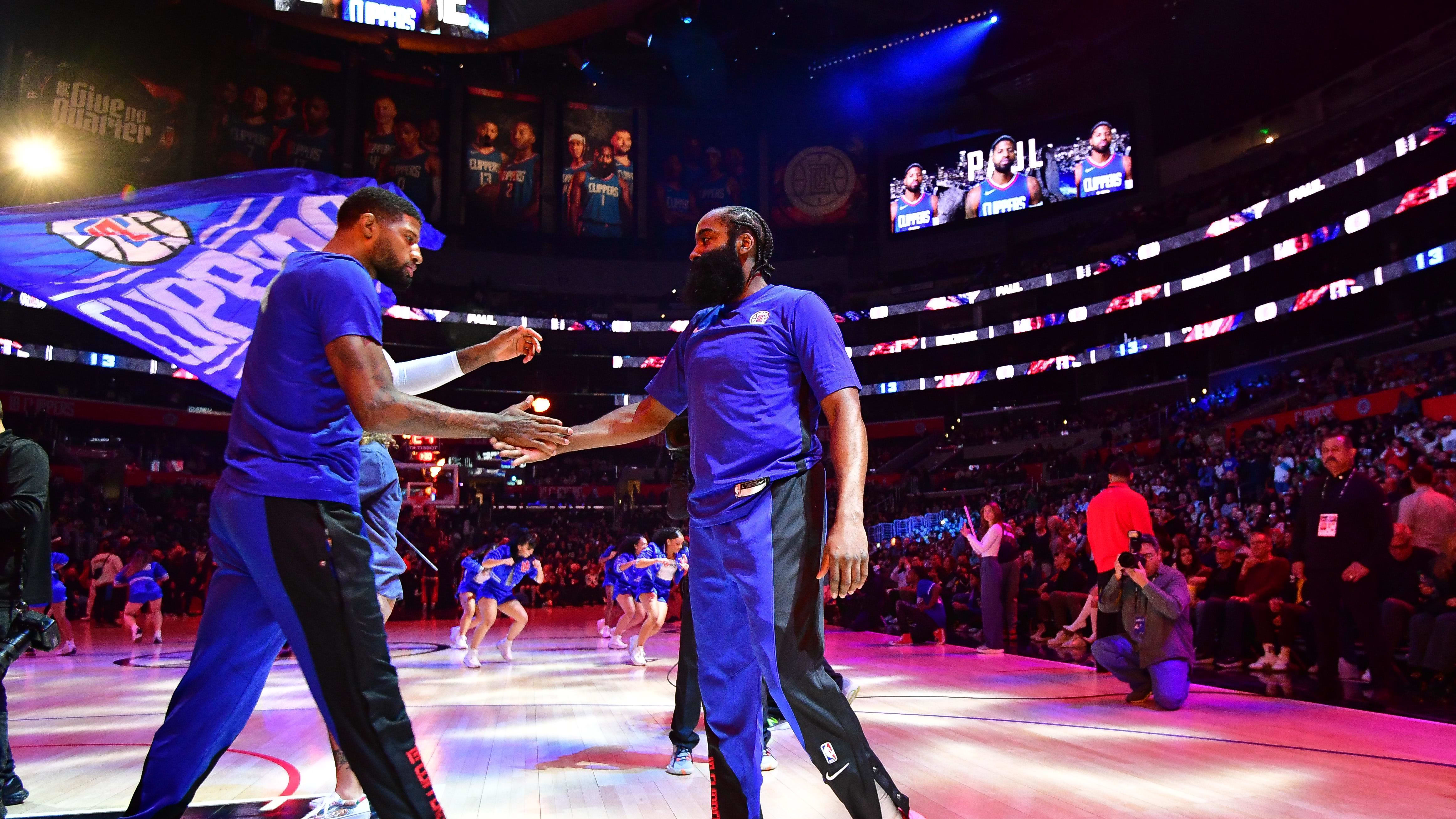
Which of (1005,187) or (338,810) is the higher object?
(1005,187)

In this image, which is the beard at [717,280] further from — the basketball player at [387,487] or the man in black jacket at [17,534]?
the man in black jacket at [17,534]

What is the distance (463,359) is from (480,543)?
86.8ft

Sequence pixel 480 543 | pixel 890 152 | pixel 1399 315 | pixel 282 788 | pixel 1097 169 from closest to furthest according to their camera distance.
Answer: pixel 282 788 → pixel 1399 315 → pixel 480 543 → pixel 1097 169 → pixel 890 152

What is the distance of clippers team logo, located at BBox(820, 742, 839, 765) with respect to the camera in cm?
235

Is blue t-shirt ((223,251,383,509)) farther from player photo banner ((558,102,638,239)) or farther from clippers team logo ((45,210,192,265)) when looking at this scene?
player photo banner ((558,102,638,239))

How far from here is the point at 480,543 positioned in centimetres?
2834

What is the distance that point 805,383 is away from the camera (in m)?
2.69

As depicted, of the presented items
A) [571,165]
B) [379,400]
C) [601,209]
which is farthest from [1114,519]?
[571,165]

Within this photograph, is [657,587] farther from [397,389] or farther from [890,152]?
[890,152]

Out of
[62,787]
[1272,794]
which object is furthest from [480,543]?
[1272,794]

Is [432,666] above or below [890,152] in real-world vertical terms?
below

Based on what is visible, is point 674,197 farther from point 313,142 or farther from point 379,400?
point 379,400

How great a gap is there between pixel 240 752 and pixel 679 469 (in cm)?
288

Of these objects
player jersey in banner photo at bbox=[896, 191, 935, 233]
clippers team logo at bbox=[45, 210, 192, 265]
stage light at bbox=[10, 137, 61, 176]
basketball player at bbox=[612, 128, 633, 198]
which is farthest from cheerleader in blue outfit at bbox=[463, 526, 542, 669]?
player jersey in banner photo at bbox=[896, 191, 935, 233]
